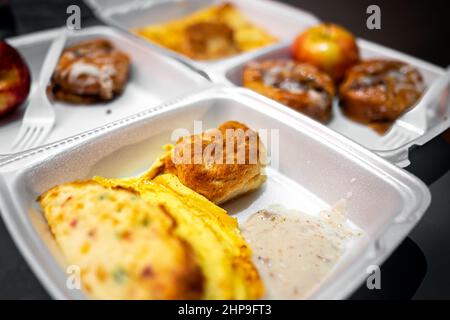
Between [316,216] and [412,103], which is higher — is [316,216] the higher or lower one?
the lower one

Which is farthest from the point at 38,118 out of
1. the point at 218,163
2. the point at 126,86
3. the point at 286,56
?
the point at 286,56

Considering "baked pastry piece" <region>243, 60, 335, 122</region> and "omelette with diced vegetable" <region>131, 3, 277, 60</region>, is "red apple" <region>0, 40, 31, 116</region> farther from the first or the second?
"baked pastry piece" <region>243, 60, 335, 122</region>

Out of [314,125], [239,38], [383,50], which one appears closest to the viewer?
[314,125]

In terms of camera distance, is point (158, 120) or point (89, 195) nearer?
point (89, 195)

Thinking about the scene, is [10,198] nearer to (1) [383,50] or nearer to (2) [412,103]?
(2) [412,103]

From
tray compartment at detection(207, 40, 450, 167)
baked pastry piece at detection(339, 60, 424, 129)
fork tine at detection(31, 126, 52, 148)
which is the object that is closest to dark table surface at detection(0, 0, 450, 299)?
tray compartment at detection(207, 40, 450, 167)
